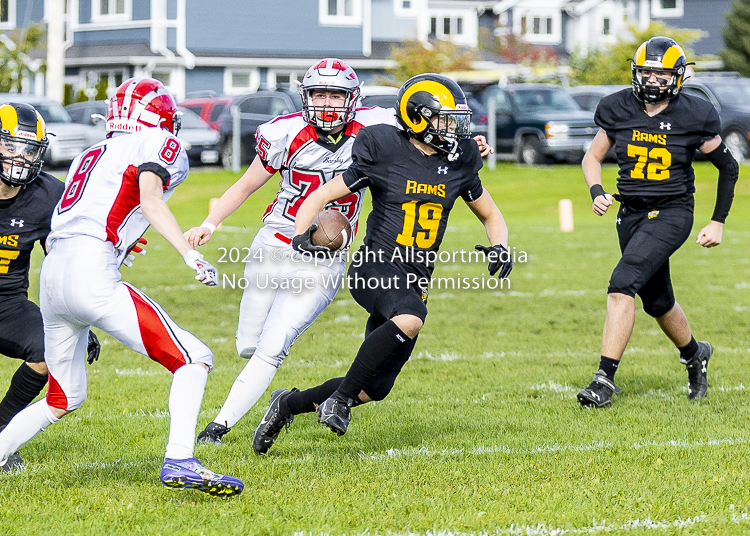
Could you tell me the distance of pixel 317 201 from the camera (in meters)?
4.86

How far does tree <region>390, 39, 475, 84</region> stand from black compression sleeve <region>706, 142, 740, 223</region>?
2605 centimetres

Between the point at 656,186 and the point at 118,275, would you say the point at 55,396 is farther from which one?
the point at 656,186

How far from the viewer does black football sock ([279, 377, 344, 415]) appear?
4965 millimetres

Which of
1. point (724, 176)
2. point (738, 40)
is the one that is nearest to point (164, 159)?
point (724, 176)

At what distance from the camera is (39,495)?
4219 millimetres

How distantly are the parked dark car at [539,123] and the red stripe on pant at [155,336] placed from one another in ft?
61.2

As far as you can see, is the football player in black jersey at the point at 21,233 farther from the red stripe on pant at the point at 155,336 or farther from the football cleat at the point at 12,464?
the red stripe on pant at the point at 155,336

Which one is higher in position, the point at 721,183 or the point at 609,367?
the point at 721,183

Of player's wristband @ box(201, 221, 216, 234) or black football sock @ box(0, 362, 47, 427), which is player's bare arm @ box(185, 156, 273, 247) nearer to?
player's wristband @ box(201, 221, 216, 234)

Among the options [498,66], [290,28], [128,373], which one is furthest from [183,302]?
[498,66]

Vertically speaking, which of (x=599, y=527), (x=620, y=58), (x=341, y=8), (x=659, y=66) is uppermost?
(x=341, y=8)

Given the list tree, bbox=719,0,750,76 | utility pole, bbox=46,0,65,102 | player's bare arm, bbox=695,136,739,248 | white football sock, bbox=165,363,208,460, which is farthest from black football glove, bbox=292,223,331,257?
tree, bbox=719,0,750,76

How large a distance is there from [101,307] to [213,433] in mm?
1231

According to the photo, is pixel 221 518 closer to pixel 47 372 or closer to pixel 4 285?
pixel 47 372
